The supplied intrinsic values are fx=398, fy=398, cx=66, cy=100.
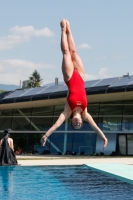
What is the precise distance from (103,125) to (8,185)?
67.4ft

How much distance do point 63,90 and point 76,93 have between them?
20.2m

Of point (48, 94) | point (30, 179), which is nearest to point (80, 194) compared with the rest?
point (30, 179)

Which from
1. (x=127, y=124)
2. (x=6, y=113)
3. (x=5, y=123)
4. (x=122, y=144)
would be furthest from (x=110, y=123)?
(x=6, y=113)

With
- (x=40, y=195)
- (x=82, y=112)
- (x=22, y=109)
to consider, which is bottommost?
(x=40, y=195)

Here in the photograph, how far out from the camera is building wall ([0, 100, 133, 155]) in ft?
97.2

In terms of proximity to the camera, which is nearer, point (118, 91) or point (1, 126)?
point (118, 91)

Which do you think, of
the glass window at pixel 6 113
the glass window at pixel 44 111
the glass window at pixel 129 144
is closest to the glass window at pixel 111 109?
the glass window at pixel 129 144

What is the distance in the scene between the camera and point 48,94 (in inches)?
1102

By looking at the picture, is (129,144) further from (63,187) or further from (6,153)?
(63,187)

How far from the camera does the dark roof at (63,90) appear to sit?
24.6 meters

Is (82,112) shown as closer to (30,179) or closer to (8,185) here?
(8,185)

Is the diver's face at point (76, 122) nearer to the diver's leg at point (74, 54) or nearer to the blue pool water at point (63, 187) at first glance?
the diver's leg at point (74, 54)

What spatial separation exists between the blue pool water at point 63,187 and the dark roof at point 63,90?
11801 mm

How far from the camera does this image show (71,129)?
3173 centimetres
